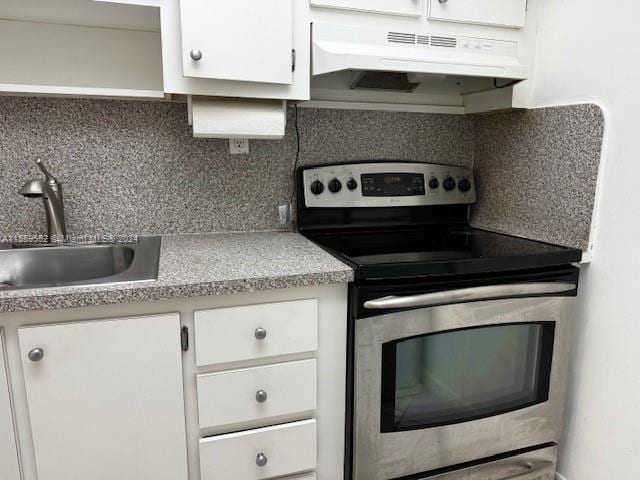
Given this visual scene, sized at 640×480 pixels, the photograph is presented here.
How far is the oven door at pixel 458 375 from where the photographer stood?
1095mm

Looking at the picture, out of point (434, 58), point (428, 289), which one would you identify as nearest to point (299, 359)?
point (428, 289)

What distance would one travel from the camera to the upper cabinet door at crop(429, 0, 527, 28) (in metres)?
1.28

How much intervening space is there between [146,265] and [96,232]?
17.3 inches

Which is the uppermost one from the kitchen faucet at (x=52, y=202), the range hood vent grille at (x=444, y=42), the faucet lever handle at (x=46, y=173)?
the range hood vent grille at (x=444, y=42)

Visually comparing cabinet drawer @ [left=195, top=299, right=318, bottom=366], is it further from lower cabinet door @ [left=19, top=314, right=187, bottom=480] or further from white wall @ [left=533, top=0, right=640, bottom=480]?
white wall @ [left=533, top=0, right=640, bottom=480]

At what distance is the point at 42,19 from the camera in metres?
1.26

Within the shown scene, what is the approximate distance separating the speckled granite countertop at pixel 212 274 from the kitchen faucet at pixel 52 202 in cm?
30

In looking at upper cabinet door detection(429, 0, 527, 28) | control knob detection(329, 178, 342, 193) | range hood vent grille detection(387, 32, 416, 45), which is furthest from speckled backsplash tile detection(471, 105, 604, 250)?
control knob detection(329, 178, 342, 193)

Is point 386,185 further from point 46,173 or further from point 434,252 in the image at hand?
point 46,173

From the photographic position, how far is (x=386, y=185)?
5.27 ft

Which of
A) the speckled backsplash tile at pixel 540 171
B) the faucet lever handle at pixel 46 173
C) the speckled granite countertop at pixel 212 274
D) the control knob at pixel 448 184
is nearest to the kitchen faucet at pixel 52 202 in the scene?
the faucet lever handle at pixel 46 173

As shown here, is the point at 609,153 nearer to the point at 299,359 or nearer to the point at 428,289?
the point at 428,289

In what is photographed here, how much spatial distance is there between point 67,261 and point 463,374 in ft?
3.92

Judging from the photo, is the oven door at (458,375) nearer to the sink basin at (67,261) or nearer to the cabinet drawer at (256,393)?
the cabinet drawer at (256,393)
